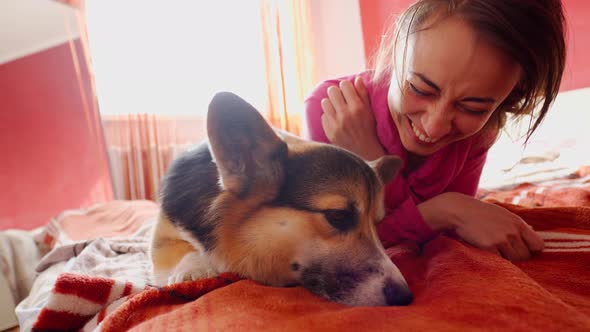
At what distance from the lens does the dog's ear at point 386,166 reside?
3.62ft

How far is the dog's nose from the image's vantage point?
2.35ft

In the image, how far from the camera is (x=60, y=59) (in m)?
2.94

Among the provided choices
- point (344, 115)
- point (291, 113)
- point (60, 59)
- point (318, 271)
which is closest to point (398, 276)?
point (318, 271)

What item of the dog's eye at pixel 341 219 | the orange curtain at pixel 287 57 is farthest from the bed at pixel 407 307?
the orange curtain at pixel 287 57

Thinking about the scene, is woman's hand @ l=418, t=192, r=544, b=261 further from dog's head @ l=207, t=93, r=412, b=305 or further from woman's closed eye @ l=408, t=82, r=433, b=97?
woman's closed eye @ l=408, t=82, r=433, b=97

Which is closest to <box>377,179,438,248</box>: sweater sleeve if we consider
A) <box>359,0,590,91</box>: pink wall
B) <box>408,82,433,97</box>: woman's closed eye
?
<box>408,82,433,97</box>: woman's closed eye

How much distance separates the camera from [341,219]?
89 cm

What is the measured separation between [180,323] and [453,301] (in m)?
0.45

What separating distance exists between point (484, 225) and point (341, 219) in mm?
393

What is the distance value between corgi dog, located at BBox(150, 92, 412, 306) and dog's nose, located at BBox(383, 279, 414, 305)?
0.02 metres

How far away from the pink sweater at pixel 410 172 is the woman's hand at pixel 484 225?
0.18 ft

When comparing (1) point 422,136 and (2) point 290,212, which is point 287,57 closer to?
(1) point 422,136

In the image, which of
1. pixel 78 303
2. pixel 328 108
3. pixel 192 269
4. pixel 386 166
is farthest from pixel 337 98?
pixel 78 303

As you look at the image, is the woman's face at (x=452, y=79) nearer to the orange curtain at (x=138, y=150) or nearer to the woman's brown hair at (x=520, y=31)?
the woman's brown hair at (x=520, y=31)
